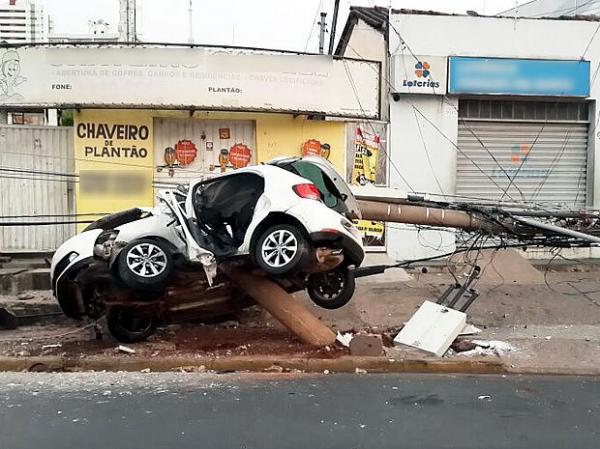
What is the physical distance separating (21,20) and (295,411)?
22486mm

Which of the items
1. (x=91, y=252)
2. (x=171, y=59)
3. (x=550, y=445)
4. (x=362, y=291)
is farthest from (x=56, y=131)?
(x=550, y=445)

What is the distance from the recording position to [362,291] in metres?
11.8

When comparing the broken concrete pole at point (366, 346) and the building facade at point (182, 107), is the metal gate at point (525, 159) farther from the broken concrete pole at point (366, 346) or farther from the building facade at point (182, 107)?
the broken concrete pole at point (366, 346)

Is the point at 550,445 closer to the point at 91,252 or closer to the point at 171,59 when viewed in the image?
the point at 91,252

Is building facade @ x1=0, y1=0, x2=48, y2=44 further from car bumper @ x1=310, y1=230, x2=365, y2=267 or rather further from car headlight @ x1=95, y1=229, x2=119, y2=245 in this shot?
car bumper @ x1=310, y1=230, x2=365, y2=267

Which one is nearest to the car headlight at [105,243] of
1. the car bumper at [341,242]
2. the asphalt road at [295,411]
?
the asphalt road at [295,411]

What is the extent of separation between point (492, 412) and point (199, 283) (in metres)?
4.04

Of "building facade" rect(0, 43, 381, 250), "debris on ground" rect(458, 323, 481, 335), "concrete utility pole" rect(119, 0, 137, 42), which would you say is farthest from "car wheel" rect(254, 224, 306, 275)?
"concrete utility pole" rect(119, 0, 137, 42)

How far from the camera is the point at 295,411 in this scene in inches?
250

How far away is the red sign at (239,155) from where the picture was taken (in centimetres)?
1345

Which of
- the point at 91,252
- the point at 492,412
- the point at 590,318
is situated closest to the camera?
the point at 492,412

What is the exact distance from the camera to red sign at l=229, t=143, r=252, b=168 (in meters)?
13.5

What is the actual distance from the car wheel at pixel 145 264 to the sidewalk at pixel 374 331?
3.09 feet

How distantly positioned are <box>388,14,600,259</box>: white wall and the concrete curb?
5760 millimetres
